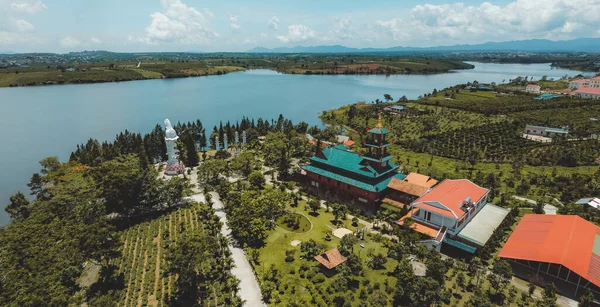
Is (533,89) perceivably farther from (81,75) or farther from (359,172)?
(81,75)

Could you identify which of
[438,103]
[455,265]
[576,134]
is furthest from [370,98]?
[455,265]

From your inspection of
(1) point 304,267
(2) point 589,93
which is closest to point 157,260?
(1) point 304,267

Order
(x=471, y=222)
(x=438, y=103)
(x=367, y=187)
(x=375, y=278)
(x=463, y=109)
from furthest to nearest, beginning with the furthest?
(x=438, y=103) < (x=463, y=109) < (x=367, y=187) < (x=471, y=222) < (x=375, y=278)

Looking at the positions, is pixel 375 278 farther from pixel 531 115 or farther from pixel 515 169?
pixel 531 115

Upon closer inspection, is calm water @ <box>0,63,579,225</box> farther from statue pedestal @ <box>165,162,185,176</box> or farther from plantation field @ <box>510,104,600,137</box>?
plantation field @ <box>510,104,600,137</box>

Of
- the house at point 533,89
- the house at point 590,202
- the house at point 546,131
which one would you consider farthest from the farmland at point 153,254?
the house at point 533,89

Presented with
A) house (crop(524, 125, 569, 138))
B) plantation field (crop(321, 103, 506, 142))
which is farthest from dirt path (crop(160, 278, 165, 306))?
house (crop(524, 125, 569, 138))
